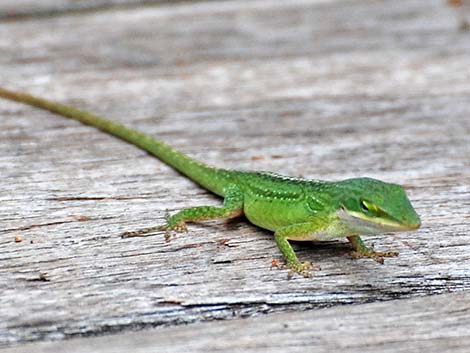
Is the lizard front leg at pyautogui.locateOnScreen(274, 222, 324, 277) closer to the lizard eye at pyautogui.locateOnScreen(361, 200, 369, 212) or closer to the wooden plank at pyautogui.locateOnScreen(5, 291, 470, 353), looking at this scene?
the lizard eye at pyautogui.locateOnScreen(361, 200, 369, 212)

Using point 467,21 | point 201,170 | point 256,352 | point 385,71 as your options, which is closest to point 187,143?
point 201,170

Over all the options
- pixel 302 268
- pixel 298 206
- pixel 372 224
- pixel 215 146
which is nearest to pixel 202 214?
pixel 298 206

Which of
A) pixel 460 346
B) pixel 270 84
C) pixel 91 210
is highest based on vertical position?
pixel 270 84

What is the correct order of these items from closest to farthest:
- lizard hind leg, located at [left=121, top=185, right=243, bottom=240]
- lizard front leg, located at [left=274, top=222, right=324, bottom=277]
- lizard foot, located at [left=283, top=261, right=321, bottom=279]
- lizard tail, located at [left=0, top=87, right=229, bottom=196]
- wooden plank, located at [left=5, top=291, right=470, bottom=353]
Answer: wooden plank, located at [left=5, top=291, right=470, bottom=353] < lizard foot, located at [left=283, top=261, right=321, bottom=279] < lizard front leg, located at [left=274, top=222, right=324, bottom=277] < lizard hind leg, located at [left=121, top=185, right=243, bottom=240] < lizard tail, located at [left=0, top=87, right=229, bottom=196]

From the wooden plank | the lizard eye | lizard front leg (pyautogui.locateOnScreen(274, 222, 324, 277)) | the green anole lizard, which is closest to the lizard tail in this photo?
the green anole lizard

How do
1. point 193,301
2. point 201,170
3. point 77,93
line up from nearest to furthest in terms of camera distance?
point 193,301
point 201,170
point 77,93

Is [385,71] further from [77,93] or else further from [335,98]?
[77,93]
